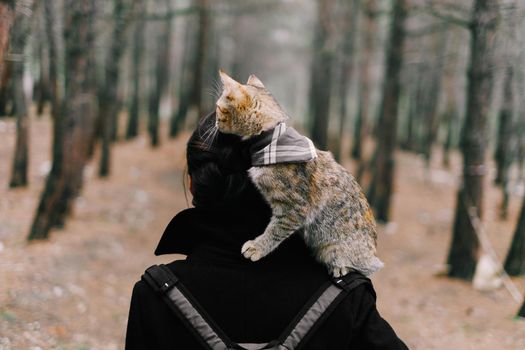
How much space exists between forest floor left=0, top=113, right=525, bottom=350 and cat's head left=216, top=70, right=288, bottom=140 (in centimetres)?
405

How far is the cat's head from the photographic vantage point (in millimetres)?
2637

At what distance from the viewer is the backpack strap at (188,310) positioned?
1972mm

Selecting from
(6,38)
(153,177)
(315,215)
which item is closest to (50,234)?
(6,38)

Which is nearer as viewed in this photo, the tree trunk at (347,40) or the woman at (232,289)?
the woman at (232,289)

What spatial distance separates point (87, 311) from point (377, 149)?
34.4 ft

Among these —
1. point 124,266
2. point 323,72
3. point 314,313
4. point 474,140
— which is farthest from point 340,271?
point 323,72

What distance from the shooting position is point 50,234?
418 inches

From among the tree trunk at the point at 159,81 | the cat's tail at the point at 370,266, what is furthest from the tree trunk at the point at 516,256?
the tree trunk at the point at 159,81

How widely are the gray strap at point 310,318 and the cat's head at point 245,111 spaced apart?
844mm

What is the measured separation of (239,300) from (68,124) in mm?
9532

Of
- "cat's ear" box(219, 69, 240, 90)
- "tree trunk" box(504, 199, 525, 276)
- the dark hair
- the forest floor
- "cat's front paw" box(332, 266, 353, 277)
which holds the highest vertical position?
"cat's ear" box(219, 69, 240, 90)

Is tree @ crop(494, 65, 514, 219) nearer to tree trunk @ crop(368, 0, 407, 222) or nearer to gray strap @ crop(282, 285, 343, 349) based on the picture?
tree trunk @ crop(368, 0, 407, 222)

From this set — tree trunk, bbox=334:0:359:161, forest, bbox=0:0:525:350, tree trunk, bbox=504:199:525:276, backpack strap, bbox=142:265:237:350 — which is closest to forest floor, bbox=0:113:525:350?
forest, bbox=0:0:525:350

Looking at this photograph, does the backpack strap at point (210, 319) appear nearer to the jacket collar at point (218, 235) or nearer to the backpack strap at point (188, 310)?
the backpack strap at point (188, 310)
